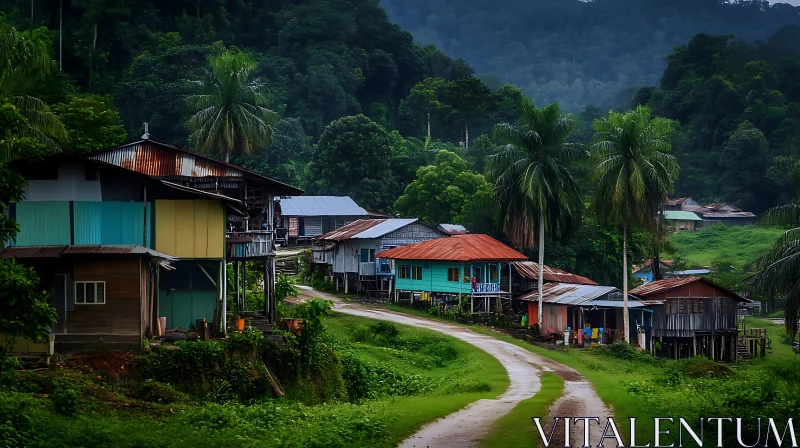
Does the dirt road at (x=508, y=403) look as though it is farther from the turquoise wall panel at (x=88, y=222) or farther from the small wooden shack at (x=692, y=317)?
the turquoise wall panel at (x=88, y=222)

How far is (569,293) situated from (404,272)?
34.3 feet

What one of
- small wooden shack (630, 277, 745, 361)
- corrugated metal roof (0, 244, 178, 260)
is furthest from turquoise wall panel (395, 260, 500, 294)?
corrugated metal roof (0, 244, 178, 260)

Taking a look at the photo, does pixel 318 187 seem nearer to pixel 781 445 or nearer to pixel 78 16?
pixel 78 16

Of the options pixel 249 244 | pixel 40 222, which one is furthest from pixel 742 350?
pixel 40 222

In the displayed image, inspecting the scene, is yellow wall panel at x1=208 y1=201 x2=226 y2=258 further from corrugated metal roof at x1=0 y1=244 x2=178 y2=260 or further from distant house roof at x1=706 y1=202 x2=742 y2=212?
distant house roof at x1=706 y1=202 x2=742 y2=212

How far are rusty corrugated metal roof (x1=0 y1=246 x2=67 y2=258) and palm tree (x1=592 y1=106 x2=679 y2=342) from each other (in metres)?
31.9

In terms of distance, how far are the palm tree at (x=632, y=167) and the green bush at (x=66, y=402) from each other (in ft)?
115

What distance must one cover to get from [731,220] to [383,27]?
47.1 metres

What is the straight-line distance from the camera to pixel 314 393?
90.4 ft

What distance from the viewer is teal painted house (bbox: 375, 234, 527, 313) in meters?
54.4

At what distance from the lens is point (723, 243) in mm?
90750

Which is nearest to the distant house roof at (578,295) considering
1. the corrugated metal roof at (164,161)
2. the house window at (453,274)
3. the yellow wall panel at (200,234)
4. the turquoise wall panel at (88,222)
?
the house window at (453,274)

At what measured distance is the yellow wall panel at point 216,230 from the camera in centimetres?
2847

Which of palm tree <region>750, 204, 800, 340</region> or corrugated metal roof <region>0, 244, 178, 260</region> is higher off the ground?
corrugated metal roof <region>0, 244, 178, 260</region>
